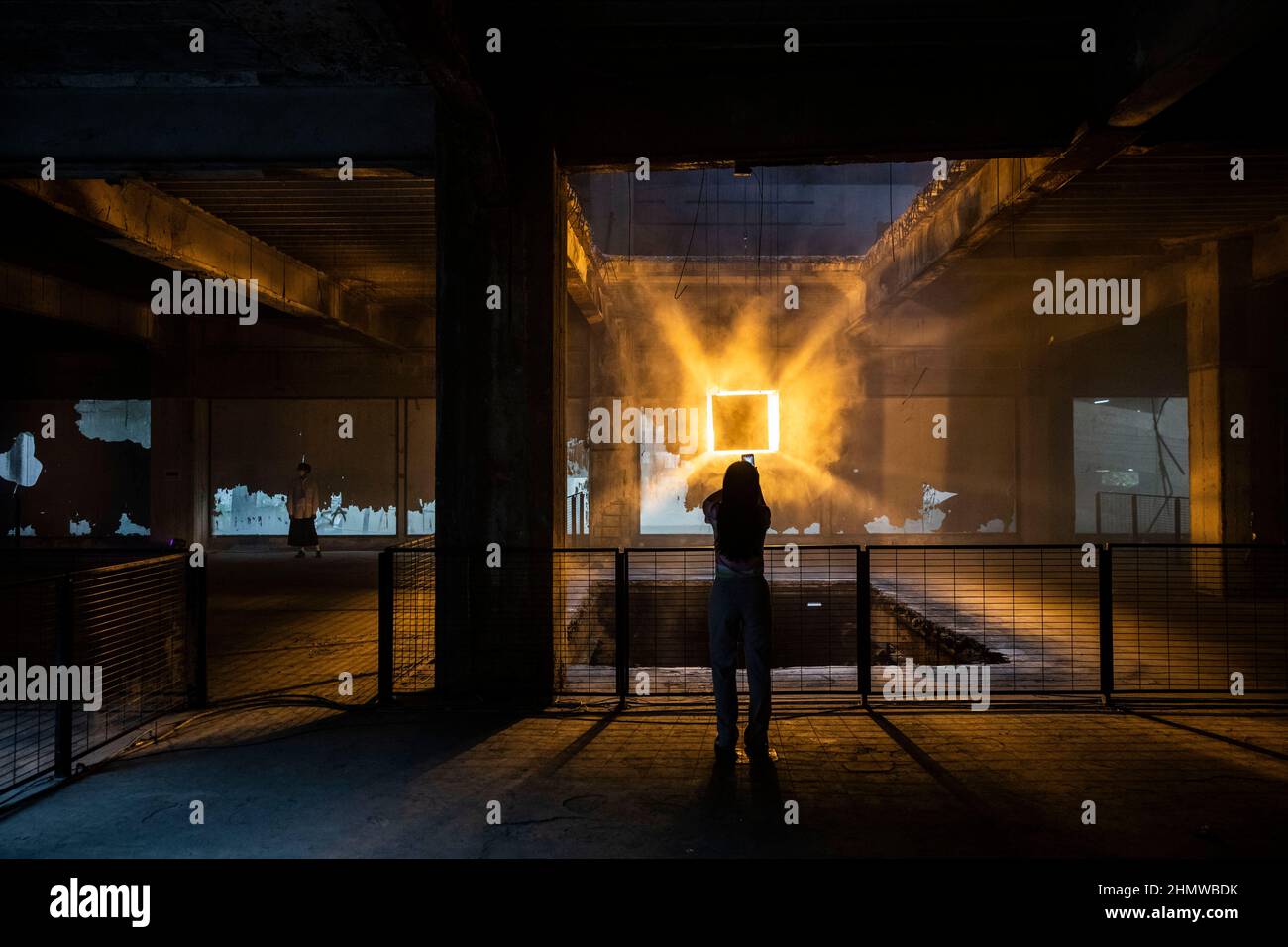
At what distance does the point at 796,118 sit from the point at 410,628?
22.8 feet

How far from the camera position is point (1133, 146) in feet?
22.3

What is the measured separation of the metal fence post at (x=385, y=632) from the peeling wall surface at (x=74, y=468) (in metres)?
16.0

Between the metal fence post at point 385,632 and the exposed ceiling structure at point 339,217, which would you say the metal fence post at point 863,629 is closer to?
the metal fence post at point 385,632

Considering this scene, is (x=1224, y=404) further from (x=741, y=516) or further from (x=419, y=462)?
(x=419, y=462)

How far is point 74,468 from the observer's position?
18.6 metres

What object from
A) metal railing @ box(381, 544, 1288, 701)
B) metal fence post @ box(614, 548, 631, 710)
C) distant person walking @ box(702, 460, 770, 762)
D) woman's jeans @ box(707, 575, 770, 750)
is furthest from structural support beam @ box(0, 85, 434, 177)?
woman's jeans @ box(707, 575, 770, 750)

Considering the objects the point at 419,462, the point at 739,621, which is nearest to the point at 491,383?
the point at 739,621

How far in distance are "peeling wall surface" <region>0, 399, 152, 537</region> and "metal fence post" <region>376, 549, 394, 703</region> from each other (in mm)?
15979

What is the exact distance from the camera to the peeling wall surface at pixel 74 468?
61.0 feet

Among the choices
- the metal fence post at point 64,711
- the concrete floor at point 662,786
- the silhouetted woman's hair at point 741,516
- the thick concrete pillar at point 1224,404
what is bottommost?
the concrete floor at point 662,786

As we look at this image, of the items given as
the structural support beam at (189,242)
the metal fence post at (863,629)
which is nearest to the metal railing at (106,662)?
the structural support beam at (189,242)

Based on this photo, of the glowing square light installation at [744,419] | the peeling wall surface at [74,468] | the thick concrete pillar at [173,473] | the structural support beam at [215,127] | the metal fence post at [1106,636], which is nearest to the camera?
the metal fence post at [1106,636]

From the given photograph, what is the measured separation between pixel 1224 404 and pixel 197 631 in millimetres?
13835

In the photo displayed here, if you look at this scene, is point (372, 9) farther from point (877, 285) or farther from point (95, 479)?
point (95, 479)
